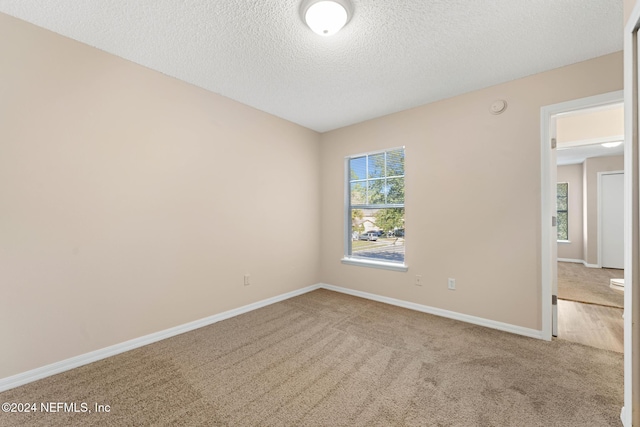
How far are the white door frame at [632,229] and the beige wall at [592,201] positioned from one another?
245 inches

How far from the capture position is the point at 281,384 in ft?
5.98

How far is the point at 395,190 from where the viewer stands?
364cm

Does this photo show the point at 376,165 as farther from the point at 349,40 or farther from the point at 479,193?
the point at 349,40

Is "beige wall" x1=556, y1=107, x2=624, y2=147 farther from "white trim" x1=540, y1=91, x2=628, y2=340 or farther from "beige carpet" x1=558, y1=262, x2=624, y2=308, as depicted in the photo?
"beige carpet" x1=558, y1=262, x2=624, y2=308

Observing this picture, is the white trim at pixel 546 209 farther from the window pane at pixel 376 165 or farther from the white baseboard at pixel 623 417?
the window pane at pixel 376 165

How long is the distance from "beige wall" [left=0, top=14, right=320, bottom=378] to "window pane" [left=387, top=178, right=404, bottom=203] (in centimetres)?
182

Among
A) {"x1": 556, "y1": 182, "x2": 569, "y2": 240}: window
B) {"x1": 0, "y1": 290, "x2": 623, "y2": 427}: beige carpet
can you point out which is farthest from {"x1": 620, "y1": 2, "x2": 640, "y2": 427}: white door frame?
{"x1": 556, "y1": 182, "x2": 569, "y2": 240}: window

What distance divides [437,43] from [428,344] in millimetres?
2610

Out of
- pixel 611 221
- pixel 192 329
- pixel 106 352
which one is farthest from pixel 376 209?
pixel 611 221

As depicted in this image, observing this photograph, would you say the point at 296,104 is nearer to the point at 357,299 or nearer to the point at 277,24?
the point at 277,24

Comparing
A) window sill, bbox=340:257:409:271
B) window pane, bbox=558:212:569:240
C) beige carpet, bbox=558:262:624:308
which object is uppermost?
window pane, bbox=558:212:569:240

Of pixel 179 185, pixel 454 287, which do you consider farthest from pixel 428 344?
pixel 179 185

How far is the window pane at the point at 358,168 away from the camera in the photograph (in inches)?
157

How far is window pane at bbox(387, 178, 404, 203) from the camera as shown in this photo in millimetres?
3566
